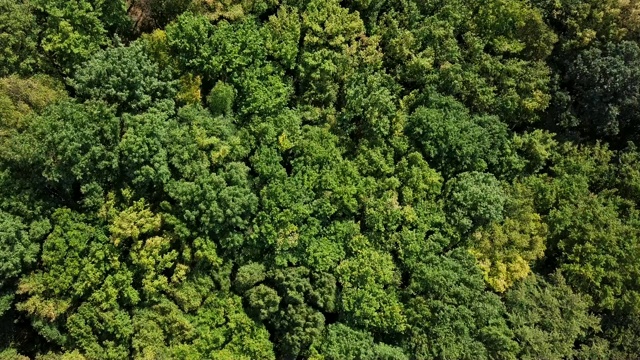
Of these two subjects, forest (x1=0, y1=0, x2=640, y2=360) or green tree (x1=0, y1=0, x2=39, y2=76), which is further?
forest (x1=0, y1=0, x2=640, y2=360)

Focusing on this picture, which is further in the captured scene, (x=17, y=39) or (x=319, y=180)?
(x=319, y=180)

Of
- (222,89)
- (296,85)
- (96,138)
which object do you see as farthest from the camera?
(296,85)

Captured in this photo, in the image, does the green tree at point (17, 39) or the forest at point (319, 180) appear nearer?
the green tree at point (17, 39)

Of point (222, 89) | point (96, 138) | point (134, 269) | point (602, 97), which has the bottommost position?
point (134, 269)

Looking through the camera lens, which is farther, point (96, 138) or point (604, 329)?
point (604, 329)

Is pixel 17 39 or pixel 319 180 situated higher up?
pixel 17 39

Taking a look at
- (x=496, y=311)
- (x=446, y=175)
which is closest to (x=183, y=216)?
(x=446, y=175)

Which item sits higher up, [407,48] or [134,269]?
[407,48]

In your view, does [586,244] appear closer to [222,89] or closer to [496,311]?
[496,311]
